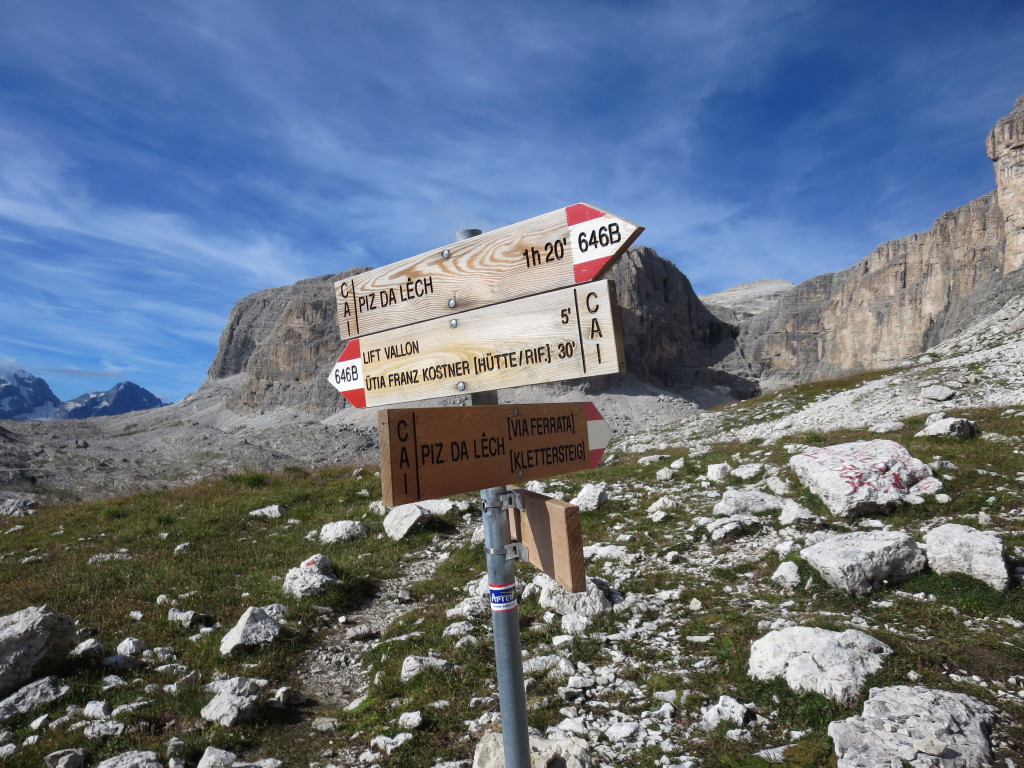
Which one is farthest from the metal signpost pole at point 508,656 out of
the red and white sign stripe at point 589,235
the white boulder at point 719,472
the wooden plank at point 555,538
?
the white boulder at point 719,472

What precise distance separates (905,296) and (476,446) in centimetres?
11165

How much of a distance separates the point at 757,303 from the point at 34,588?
560 ft

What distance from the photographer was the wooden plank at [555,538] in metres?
2.86

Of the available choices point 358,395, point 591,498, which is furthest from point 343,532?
point 358,395

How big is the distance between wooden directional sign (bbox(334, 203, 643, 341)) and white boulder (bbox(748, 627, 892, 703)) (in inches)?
158

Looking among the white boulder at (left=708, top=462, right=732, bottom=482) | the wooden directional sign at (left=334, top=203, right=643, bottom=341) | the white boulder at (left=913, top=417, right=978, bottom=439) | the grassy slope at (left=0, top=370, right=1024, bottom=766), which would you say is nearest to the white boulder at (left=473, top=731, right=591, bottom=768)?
the grassy slope at (left=0, top=370, right=1024, bottom=766)

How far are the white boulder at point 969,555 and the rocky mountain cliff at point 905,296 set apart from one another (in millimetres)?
→ 69622

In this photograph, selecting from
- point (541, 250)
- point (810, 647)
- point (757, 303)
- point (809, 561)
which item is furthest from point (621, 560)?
point (757, 303)

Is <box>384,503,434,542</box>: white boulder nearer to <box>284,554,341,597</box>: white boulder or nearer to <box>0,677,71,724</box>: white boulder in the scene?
<box>284,554,341,597</box>: white boulder

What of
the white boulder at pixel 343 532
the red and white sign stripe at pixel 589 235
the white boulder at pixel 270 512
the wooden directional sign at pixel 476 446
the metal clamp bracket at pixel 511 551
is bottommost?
the white boulder at pixel 343 532

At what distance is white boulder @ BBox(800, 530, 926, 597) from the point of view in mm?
6258

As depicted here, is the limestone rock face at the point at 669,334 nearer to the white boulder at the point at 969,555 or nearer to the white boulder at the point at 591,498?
the white boulder at the point at 591,498

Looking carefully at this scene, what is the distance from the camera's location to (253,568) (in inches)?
392

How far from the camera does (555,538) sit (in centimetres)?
293
